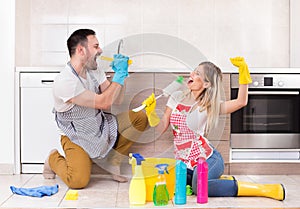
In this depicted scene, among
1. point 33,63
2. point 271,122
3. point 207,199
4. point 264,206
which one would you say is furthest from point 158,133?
point 33,63

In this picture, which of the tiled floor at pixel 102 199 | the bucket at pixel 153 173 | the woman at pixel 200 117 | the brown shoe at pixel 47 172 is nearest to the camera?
the tiled floor at pixel 102 199

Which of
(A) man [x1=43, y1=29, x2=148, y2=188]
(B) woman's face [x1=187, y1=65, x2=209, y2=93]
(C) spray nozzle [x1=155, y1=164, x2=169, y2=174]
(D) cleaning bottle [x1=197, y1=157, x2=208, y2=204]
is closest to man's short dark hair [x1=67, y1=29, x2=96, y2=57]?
(A) man [x1=43, y1=29, x2=148, y2=188]

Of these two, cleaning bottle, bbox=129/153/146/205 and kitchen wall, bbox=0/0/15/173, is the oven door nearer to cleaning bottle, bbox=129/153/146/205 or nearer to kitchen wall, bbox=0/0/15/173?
cleaning bottle, bbox=129/153/146/205

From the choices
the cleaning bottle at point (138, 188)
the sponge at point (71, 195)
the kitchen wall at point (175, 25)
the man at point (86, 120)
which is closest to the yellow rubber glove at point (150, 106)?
the man at point (86, 120)

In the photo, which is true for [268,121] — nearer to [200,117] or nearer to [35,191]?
[200,117]

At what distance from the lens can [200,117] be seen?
2887 mm

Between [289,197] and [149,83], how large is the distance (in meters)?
0.98

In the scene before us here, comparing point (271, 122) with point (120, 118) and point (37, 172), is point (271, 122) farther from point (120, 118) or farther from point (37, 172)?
point (37, 172)

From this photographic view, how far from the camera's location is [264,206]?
2555 millimetres

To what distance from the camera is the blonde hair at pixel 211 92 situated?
9.38 ft

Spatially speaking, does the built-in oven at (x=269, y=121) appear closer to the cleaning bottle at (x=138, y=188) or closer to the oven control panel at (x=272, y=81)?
the oven control panel at (x=272, y=81)

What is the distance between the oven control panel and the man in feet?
2.67

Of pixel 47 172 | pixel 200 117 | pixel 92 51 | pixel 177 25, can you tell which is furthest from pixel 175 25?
pixel 47 172

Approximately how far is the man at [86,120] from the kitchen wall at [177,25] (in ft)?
2.64
